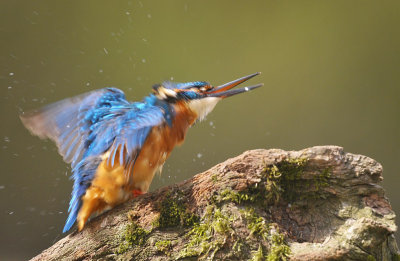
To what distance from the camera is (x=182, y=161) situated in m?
3.25

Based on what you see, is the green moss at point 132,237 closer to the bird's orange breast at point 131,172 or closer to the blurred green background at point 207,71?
the bird's orange breast at point 131,172

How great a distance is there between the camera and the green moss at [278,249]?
4.17 ft

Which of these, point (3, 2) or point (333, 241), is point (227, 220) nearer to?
A: point (333, 241)

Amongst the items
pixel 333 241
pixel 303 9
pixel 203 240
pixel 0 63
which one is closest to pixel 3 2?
pixel 0 63

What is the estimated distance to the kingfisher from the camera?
5.53 ft

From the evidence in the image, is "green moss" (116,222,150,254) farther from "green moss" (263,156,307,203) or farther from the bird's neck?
the bird's neck

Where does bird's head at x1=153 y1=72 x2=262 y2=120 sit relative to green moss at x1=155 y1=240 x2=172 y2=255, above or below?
above

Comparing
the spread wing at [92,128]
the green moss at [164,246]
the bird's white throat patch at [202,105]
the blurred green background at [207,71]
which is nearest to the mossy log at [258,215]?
the green moss at [164,246]

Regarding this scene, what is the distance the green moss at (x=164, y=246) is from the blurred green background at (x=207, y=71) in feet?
5.61

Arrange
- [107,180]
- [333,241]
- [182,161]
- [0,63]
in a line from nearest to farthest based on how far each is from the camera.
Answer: [333,241], [107,180], [0,63], [182,161]

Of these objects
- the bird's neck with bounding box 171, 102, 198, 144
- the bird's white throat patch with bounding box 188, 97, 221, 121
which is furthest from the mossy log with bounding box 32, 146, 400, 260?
the bird's white throat patch with bounding box 188, 97, 221, 121

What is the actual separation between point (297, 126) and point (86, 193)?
214cm

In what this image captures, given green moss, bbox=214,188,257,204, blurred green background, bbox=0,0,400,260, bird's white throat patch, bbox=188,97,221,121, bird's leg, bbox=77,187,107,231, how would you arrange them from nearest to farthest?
1. green moss, bbox=214,188,257,204
2. bird's leg, bbox=77,187,107,231
3. bird's white throat patch, bbox=188,97,221,121
4. blurred green background, bbox=0,0,400,260

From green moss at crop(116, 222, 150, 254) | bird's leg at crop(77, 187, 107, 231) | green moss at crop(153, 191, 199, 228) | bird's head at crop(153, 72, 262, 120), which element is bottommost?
green moss at crop(116, 222, 150, 254)
